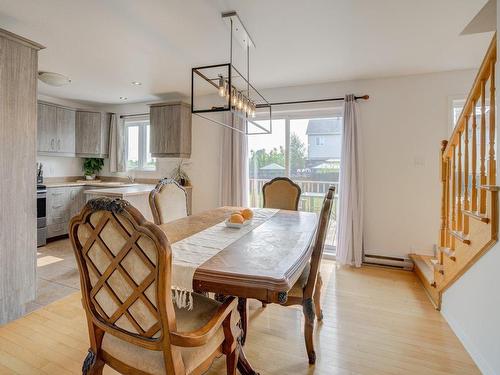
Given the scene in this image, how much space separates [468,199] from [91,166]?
5826 millimetres

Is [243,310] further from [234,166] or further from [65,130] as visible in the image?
[65,130]

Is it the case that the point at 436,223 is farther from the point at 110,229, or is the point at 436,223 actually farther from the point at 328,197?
the point at 110,229

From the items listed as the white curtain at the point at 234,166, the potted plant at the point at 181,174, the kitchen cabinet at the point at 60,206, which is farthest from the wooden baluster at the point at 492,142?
the kitchen cabinet at the point at 60,206

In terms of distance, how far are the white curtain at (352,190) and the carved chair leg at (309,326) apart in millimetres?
2002

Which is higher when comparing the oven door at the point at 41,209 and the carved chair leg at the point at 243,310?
the oven door at the point at 41,209

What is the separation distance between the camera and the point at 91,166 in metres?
5.30

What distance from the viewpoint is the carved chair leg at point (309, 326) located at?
5.51 feet

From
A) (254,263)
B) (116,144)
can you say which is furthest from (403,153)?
(116,144)

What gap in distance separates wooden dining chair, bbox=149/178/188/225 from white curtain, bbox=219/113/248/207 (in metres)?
1.36

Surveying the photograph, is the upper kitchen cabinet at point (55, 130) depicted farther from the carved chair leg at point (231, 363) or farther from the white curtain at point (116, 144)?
the carved chair leg at point (231, 363)

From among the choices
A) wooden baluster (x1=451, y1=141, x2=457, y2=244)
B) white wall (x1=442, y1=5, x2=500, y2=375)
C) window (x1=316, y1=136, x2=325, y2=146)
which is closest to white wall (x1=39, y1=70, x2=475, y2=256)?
window (x1=316, y1=136, x2=325, y2=146)

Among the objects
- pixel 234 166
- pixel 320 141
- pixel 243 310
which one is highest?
pixel 320 141

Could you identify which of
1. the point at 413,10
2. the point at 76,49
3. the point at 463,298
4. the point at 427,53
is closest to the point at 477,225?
the point at 463,298

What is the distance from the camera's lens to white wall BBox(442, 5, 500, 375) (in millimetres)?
1537
